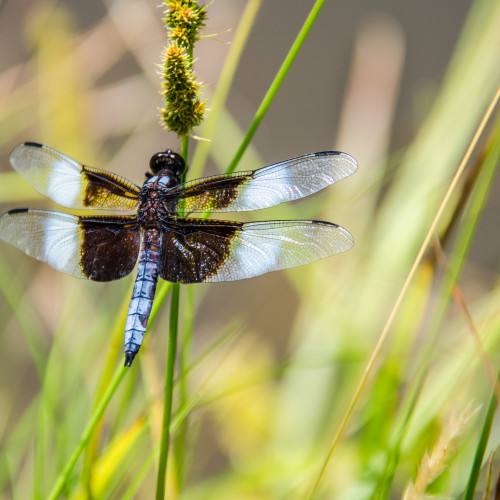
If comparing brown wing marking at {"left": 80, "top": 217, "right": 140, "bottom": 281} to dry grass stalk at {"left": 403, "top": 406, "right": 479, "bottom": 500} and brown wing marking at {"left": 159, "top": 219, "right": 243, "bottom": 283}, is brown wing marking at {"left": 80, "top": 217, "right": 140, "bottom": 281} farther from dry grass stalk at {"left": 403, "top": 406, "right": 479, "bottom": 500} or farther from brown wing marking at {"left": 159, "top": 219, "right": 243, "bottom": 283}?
dry grass stalk at {"left": 403, "top": 406, "right": 479, "bottom": 500}

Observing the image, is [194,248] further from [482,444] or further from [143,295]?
[482,444]

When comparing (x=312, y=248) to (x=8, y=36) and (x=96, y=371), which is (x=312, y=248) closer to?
(x=96, y=371)

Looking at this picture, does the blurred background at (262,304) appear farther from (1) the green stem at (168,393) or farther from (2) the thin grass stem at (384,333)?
(1) the green stem at (168,393)

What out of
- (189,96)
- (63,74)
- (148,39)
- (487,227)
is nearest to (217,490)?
(189,96)

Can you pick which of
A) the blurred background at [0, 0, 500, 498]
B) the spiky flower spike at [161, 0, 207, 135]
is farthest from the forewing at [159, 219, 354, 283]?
the spiky flower spike at [161, 0, 207, 135]

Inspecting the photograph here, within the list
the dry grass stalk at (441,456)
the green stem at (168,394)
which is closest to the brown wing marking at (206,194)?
the green stem at (168,394)

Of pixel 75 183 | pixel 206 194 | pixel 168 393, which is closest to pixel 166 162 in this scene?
pixel 206 194
